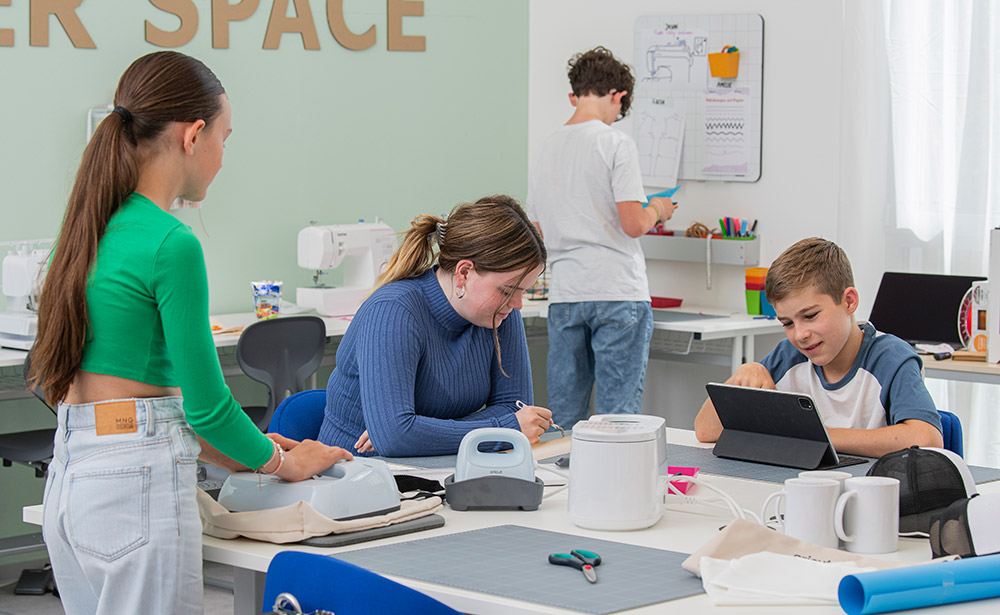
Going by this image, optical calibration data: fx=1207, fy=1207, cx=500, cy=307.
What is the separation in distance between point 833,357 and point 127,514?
1.43 metres

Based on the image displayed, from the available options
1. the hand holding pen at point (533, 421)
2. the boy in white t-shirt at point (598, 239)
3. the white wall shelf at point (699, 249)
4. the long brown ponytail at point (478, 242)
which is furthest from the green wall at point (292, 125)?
the hand holding pen at point (533, 421)

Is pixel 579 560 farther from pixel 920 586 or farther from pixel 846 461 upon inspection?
pixel 846 461

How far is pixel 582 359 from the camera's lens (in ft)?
13.9

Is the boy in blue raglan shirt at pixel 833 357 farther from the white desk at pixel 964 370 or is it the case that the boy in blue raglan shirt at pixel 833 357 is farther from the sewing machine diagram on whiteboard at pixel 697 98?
the sewing machine diagram on whiteboard at pixel 697 98

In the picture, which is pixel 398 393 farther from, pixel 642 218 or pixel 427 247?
pixel 642 218

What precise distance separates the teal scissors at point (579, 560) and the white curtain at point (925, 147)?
2860 millimetres

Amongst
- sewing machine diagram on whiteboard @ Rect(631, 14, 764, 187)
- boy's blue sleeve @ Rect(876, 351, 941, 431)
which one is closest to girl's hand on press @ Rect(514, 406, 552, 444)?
boy's blue sleeve @ Rect(876, 351, 941, 431)

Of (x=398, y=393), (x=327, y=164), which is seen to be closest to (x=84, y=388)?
(x=398, y=393)

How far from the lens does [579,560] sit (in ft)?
5.20

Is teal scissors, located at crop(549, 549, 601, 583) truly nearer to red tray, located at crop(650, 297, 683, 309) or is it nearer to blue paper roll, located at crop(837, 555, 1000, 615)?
blue paper roll, located at crop(837, 555, 1000, 615)

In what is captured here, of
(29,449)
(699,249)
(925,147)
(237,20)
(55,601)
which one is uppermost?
(237,20)

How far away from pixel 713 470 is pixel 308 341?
2000 millimetres

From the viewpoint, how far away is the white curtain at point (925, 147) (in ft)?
13.3

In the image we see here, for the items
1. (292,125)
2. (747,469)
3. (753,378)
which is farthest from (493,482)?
(292,125)
